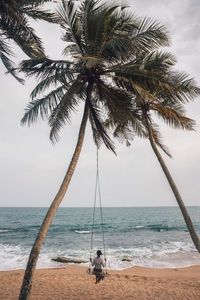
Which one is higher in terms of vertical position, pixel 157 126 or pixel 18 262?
pixel 157 126

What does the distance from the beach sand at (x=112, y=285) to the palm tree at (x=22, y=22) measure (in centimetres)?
775

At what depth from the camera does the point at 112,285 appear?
9883mm

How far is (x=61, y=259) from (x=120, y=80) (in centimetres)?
1279

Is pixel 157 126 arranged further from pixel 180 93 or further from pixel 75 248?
pixel 75 248

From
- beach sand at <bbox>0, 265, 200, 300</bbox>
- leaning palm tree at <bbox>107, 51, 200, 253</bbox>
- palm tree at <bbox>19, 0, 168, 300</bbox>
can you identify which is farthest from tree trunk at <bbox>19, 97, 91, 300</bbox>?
beach sand at <bbox>0, 265, 200, 300</bbox>

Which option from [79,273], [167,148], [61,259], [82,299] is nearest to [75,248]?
[61,259]

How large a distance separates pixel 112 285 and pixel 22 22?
1018cm

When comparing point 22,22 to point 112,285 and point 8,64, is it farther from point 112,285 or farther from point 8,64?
point 112,285

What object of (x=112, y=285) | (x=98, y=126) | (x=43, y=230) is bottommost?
(x=112, y=285)

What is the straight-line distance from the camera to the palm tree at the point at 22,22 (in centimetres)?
538

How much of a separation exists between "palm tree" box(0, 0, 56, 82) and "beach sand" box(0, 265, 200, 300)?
305 inches

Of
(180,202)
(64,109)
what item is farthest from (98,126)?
(180,202)

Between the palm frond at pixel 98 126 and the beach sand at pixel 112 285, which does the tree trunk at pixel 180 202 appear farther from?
the beach sand at pixel 112 285

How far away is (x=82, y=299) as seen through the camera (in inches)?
312
